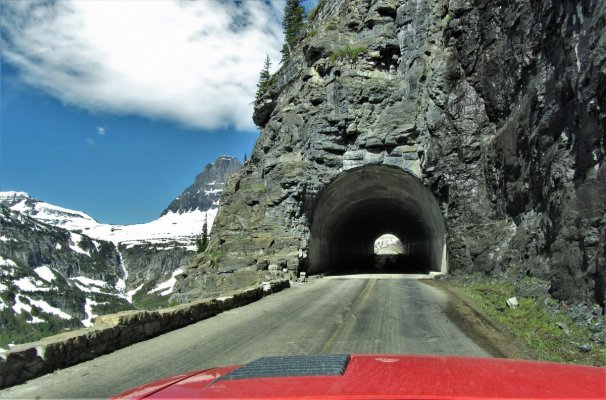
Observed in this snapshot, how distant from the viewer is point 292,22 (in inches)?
2292

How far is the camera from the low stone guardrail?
661 cm

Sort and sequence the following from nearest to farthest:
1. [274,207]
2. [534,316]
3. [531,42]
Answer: [534,316] → [531,42] → [274,207]

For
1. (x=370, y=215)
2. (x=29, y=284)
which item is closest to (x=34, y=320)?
(x=29, y=284)

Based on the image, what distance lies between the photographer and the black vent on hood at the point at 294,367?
2660 mm

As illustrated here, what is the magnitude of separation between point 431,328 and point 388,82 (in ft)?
80.4

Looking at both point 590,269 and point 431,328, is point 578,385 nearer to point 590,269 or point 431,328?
point 431,328

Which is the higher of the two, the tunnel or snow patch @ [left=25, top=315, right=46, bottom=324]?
the tunnel

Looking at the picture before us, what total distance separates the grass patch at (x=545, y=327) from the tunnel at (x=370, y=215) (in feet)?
49.8

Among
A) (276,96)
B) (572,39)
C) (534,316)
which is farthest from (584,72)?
(276,96)

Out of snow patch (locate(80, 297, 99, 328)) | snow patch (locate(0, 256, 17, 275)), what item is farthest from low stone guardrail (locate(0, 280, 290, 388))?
snow patch (locate(0, 256, 17, 275))

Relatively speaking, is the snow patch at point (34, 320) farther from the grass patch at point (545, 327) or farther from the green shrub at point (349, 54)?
the grass patch at point (545, 327)

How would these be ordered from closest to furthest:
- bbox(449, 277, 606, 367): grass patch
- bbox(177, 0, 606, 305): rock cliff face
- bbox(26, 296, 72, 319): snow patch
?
bbox(449, 277, 606, 367): grass patch
bbox(177, 0, 606, 305): rock cliff face
bbox(26, 296, 72, 319): snow patch

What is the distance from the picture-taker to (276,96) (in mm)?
40875

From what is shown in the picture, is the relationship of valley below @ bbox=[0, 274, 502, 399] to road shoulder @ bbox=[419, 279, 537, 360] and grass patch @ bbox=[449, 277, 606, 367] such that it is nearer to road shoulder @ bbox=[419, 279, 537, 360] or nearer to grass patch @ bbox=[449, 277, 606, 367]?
road shoulder @ bbox=[419, 279, 537, 360]
